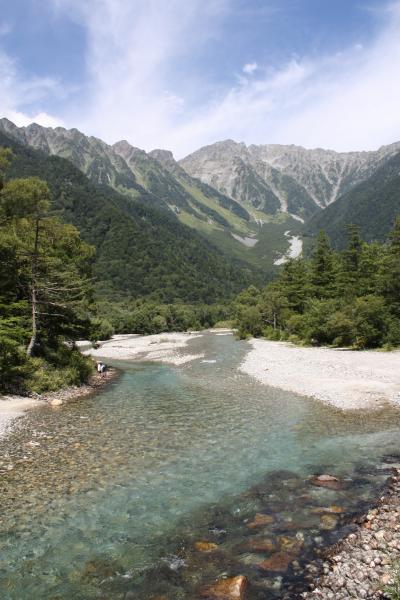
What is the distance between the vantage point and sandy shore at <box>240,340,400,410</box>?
2441 cm

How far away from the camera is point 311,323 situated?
60.3 m

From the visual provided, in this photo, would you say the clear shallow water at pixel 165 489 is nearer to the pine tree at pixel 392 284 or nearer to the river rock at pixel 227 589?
the river rock at pixel 227 589

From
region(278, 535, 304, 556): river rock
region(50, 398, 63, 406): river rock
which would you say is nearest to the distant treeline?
region(50, 398, 63, 406): river rock

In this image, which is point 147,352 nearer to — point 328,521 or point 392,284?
point 392,284

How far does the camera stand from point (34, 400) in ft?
87.5

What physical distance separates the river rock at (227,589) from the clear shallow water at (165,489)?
275 mm

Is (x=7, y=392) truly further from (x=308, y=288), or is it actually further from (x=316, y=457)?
(x=308, y=288)

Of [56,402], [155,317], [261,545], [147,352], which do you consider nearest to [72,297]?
[56,402]

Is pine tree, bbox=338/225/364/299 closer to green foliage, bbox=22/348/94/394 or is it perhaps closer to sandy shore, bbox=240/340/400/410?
sandy shore, bbox=240/340/400/410

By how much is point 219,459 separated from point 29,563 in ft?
25.7

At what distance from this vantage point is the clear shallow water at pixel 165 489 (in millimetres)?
8906

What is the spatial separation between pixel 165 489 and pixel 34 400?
54.1ft

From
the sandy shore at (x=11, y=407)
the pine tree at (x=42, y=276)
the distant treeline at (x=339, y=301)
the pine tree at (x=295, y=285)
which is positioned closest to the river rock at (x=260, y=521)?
the sandy shore at (x=11, y=407)

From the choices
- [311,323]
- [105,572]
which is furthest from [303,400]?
[311,323]
